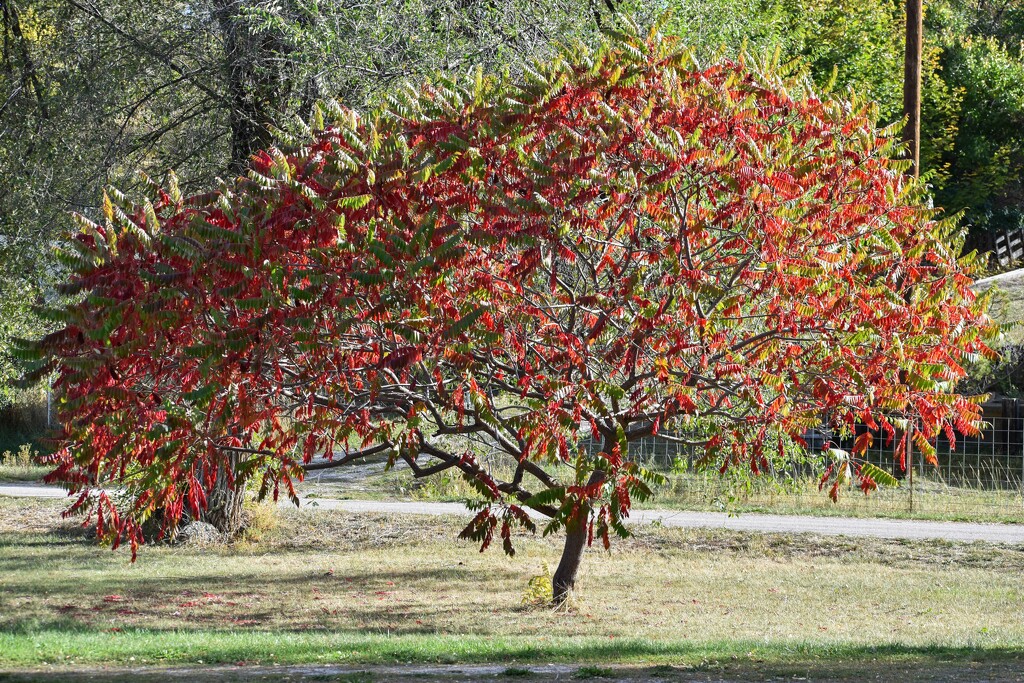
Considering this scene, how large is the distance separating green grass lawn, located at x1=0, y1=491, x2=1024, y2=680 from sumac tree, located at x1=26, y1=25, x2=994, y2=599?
2.05 m

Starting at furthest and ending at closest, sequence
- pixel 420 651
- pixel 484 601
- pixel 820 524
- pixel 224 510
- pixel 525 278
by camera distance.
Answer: pixel 820 524 → pixel 224 510 → pixel 484 601 → pixel 420 651 → pixel 525 278

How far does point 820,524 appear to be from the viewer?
17750 millimetres

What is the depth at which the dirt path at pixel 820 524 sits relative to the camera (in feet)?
54.6

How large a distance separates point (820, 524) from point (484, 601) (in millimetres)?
6907

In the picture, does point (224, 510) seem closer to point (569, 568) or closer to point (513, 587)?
point (513, 587)

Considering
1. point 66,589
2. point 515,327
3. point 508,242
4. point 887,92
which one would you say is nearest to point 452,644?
point 515,327

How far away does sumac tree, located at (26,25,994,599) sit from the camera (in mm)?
6855

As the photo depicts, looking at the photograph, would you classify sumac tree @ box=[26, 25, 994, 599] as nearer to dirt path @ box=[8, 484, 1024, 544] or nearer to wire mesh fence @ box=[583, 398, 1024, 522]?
dirt path @ box=[8, 484, 1024, 544]

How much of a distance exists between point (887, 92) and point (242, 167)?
22710mm

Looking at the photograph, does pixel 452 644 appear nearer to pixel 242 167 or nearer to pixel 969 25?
pixel 242 167

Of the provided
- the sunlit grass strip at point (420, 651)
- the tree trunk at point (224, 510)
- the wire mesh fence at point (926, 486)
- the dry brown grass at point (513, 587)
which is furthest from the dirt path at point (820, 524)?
the sunlit grass strip at point (420, 651)

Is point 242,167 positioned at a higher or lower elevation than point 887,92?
lower

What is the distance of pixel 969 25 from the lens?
4850cm

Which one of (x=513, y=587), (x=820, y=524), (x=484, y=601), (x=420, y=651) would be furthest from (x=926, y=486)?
(x=420, y=651)
